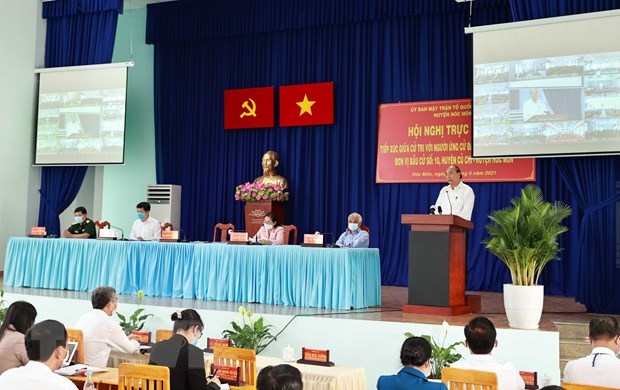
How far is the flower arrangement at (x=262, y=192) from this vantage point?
10.2 meters

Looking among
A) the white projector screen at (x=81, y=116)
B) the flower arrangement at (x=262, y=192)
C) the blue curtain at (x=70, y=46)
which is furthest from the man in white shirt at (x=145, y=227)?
the blue curtain at (x=70, y=46)

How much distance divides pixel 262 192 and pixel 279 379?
320 inches

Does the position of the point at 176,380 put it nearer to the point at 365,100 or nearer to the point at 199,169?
the point at 365,100

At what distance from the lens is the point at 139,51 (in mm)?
12078

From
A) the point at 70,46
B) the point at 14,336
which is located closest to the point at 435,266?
the point at 14,336

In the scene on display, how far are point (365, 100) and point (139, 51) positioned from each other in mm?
4249

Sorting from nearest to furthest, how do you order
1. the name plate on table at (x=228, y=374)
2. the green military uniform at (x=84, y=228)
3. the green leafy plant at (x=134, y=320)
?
the name plate on table at (x=228, y=374), the green leafy plant at (x=134, y=320), the green military uniform at (x=84, y=228)

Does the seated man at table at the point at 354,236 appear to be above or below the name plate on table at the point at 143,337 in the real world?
above

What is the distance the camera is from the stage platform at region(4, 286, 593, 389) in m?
5.38

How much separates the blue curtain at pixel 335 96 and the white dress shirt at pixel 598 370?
561 centimetres

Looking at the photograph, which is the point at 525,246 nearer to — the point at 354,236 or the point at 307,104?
the point at 354,236

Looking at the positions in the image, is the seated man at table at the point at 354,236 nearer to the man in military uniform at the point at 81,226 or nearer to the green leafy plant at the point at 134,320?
the green leafy plant at the point at 134,320

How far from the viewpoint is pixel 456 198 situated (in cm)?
713

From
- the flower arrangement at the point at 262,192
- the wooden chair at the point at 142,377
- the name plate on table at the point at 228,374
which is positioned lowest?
the name plate on table at the point at 228,374
